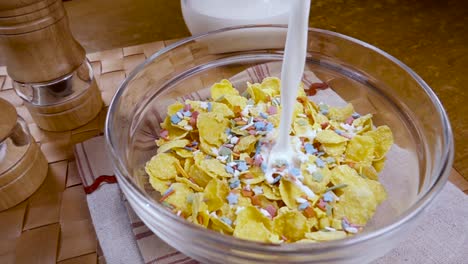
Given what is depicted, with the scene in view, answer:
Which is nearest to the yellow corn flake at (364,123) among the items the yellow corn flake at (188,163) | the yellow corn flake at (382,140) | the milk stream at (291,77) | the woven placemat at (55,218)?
the yellow corn flake at (382,140)

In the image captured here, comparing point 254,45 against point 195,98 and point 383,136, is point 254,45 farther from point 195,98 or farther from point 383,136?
point 383,136

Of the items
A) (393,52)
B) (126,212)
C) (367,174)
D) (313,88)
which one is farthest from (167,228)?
(393,52)

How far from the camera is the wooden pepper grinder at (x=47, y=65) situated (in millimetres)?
563

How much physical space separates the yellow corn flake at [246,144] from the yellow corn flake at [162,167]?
77 millimetres

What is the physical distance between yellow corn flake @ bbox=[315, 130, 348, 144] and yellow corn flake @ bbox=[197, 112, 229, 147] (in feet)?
0.38

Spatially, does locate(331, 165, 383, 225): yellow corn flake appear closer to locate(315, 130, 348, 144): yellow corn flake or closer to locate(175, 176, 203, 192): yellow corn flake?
locate(315, 130, 348, 144): yellow corn flake

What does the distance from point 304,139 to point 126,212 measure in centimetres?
24

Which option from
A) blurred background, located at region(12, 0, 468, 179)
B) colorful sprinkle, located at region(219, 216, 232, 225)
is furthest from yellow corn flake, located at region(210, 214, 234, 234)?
blurred background, located at region(12, 0, 468, 179)

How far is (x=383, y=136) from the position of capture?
1.76 ft

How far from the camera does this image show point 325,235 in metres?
0.42

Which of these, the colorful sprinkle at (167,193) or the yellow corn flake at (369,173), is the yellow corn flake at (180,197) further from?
the yellow corn flake at (369,173)

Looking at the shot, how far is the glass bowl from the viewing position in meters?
0.37

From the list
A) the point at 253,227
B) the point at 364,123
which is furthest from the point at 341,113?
the point at 253,227

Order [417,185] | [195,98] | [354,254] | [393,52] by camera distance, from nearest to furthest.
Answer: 1. [354,254]
2. [417,185]
3. [195,98]
4. [393,52]
